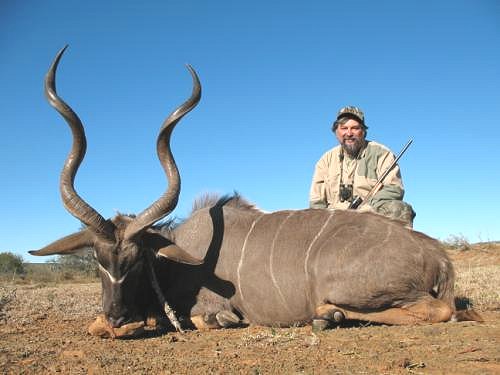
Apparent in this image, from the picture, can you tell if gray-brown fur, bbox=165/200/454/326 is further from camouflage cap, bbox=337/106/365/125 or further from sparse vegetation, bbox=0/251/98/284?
sparse vegetation, bbox=0/251/98/284

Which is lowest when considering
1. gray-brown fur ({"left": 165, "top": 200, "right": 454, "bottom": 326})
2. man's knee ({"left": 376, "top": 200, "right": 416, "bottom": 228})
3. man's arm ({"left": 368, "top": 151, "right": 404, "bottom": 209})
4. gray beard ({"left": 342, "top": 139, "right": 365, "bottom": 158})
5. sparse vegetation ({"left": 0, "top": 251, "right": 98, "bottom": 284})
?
sparse vegetation ({"left": 0, "top": 251, "right": 98, "bottom": 284})

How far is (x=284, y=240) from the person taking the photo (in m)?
4.08

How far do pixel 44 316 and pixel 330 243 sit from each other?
306 centimetres

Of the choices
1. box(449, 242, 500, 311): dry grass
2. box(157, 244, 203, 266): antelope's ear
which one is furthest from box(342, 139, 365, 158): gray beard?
box(157, 244, 203, 266): antelope's ear

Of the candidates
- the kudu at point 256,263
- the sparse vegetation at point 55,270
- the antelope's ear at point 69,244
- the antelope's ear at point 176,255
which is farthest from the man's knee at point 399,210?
the sparse vegetation at point 55,270

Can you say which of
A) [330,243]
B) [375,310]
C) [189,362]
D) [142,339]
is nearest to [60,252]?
[142,339]

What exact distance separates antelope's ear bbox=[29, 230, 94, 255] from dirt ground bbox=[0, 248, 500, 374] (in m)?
0.65

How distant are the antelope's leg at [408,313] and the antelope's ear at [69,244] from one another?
1916 millimetres

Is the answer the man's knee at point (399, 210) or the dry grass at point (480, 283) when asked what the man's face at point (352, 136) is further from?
the dry grass at point (480, 283)

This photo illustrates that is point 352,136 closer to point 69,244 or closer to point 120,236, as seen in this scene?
point 120,236

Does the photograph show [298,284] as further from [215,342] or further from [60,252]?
[60,252]

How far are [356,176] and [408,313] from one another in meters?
2.33

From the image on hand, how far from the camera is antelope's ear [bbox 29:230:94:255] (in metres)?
3.99

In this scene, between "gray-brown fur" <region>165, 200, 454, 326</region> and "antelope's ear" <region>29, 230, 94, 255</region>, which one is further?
"antelope's ear" <region>29, 230, 94, 255</region>
